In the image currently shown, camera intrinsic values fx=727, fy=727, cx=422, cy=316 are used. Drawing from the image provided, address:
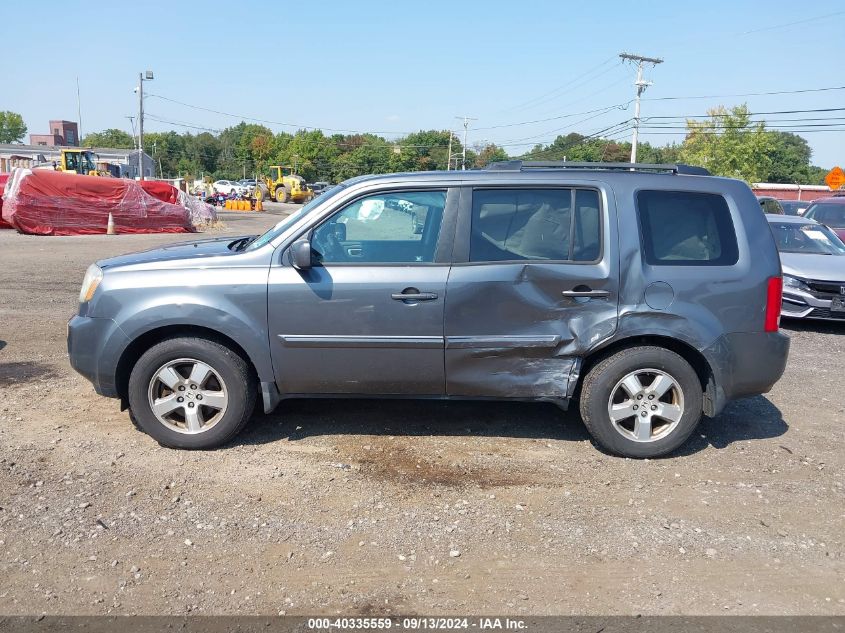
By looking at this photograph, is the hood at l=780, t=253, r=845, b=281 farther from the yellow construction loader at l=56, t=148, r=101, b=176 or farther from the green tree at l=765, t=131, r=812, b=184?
the green tree at l=765, t=131, r=812, b=184

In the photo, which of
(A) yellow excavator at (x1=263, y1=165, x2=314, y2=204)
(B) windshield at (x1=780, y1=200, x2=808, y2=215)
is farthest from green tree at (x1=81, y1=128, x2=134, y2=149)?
(B) windshield at (x1=780, y1=200, x2=808, y2=215)

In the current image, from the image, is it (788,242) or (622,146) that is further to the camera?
(622,146)

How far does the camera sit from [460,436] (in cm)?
536

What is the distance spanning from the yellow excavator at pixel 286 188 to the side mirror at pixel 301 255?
52408 mm

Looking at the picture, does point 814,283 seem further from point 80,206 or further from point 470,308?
point 80,206

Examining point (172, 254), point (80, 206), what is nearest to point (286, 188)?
point (80, 206)

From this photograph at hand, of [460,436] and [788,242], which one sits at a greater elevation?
[788,242]

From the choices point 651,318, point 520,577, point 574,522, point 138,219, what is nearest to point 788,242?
point 651,318

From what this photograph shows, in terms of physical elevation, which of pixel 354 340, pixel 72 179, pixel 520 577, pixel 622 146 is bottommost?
pixel 520 577

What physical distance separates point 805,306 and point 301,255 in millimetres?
7494

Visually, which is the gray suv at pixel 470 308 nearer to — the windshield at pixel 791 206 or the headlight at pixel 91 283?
the headlight at pixel 91 283

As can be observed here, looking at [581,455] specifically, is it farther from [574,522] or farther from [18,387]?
[18,387]

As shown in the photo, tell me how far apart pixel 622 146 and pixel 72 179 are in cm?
7837

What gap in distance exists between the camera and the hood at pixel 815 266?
30.8 feet
